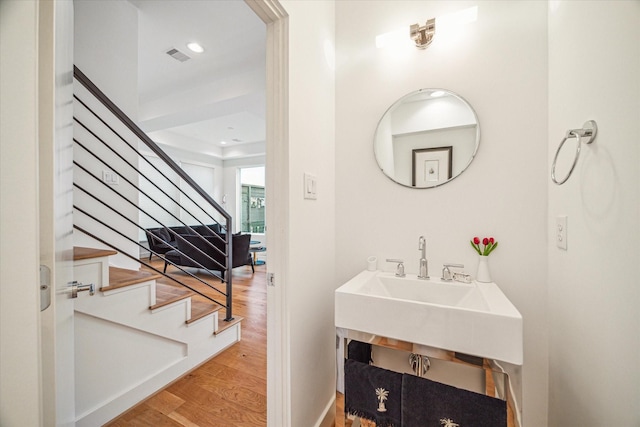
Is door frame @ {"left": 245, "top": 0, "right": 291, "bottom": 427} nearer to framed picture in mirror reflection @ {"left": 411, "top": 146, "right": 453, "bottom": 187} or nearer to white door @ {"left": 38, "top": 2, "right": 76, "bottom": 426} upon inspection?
white door @ {"left": 38, "top": 2, "right": 76, "bottom": 426}

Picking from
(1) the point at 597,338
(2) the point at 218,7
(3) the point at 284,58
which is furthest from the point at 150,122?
(1) the point at 597,338

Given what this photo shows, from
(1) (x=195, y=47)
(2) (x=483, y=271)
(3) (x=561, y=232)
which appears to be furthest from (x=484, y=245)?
(1) (x=195, y=47)

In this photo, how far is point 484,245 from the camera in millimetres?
1258

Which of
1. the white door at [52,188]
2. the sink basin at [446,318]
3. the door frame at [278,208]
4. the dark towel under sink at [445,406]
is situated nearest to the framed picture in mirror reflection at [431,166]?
the sink basin at [446,318]

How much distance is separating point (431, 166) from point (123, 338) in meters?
2.03

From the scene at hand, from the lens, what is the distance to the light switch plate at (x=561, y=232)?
99 cm

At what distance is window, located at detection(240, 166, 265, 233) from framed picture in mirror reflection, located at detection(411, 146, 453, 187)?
6062mm

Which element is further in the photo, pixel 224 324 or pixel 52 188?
pixel 224 324

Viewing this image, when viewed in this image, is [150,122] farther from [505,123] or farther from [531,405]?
[531,405]

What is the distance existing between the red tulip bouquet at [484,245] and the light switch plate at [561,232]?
0.23 meters

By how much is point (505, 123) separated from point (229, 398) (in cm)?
222

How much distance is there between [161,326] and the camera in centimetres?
171

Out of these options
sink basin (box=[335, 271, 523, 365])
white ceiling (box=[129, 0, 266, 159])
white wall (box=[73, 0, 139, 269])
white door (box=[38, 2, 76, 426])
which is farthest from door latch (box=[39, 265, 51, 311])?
white ceiling (box=[129, 0, 266, 159])

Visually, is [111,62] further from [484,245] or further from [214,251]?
[484,245]
